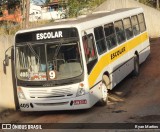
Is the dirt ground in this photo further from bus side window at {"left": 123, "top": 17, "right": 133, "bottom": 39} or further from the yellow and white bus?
bus side window at {"left": 123, "top": 17, "right": 133, "bottom": 39}

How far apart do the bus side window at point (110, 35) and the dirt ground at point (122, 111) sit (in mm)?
1913

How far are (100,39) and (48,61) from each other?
2440 mm

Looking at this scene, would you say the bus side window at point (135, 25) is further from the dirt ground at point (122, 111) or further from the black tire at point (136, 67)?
the dirt ground at point (122, 111)

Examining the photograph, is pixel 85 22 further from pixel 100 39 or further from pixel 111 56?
pixel 111 56

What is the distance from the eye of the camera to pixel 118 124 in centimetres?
1093

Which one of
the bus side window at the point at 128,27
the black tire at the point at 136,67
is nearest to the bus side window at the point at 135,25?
the bus side window at the point at 128,27

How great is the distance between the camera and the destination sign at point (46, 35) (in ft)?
40.8

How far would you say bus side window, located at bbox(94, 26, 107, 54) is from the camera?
45.1ft

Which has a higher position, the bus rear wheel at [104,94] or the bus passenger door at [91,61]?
the bus passenger door at [91,61]

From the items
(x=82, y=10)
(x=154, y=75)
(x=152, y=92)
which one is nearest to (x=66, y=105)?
(x=152, y=92)

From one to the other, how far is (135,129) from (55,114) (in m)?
3.78

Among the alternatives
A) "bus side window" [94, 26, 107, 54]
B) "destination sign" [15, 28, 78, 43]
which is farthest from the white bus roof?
"bus side window" [94, 26, 107, 54]

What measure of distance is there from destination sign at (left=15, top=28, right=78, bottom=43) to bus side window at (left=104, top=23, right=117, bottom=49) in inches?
105

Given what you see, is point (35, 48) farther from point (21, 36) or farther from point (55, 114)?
point (55, 114)
